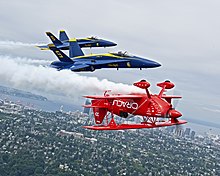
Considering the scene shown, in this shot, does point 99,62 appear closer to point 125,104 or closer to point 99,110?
point 99,110

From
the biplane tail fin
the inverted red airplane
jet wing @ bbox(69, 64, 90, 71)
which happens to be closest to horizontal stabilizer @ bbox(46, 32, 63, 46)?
jet wing @ bbox(69, 64, 90, 71)

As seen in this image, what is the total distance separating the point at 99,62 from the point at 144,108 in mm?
11440

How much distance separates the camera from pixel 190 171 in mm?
156875

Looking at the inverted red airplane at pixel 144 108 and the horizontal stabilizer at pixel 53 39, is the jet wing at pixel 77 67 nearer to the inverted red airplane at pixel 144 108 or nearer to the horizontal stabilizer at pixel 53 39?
the inverted red airplane at pixel 144 108

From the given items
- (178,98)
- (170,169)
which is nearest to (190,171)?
(170,169)

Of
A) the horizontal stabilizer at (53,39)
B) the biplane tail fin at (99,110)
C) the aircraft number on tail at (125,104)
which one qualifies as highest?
the horizontal stabilizer at (53,39)

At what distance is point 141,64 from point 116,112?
752cm

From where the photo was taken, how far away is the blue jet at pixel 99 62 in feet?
159

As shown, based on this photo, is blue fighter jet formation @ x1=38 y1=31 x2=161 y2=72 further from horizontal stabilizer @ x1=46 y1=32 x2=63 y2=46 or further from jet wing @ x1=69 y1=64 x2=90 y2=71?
horizontal stabilizer @ x1=46 y1=32 x2=63 y2=46

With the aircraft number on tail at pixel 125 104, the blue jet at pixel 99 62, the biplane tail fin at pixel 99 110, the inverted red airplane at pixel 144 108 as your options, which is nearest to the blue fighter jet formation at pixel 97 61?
the blue jet at pixel 99 62

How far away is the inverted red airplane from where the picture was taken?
38812 mm

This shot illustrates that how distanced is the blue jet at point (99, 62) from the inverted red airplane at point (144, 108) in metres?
5.37

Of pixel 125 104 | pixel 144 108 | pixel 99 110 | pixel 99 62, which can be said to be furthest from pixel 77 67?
pixel 144 108

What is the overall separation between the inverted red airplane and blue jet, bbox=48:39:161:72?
5.37 m
